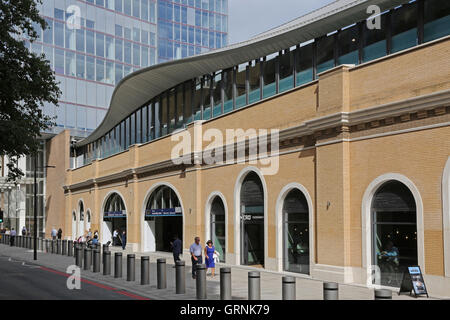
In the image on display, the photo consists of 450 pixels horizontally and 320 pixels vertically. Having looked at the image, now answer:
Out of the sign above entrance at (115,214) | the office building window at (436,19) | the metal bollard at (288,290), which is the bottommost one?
the metal bollard at (288,290)

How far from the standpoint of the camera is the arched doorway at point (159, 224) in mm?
32188

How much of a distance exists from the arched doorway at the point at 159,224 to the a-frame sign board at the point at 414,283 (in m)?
19.0

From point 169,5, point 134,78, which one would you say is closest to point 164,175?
point 134,78

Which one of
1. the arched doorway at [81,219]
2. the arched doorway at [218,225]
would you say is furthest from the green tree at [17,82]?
the arched doorway at [81,219]

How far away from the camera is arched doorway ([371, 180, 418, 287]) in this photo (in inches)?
612

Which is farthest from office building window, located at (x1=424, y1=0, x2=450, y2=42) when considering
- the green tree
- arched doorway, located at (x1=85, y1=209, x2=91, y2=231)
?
arched doorway, located at (x1=85, y1=209, x2=91, y2=231)

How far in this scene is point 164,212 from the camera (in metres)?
31.3

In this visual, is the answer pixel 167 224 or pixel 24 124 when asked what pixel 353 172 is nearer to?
pixel 24 124

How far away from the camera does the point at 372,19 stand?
19.9 meters

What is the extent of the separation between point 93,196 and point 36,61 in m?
27.2

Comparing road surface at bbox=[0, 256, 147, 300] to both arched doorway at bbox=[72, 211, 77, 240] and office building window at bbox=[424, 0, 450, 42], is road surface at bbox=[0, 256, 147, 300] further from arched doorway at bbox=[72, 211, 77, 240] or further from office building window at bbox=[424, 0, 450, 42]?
arched doorway at bbox=[72, 211, 77, 240]

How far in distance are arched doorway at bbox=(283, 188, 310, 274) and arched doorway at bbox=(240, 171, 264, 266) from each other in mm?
1699

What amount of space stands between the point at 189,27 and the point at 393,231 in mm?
78356

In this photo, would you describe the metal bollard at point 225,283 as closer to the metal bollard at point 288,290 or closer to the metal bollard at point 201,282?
the metal bollard at point 201,282
